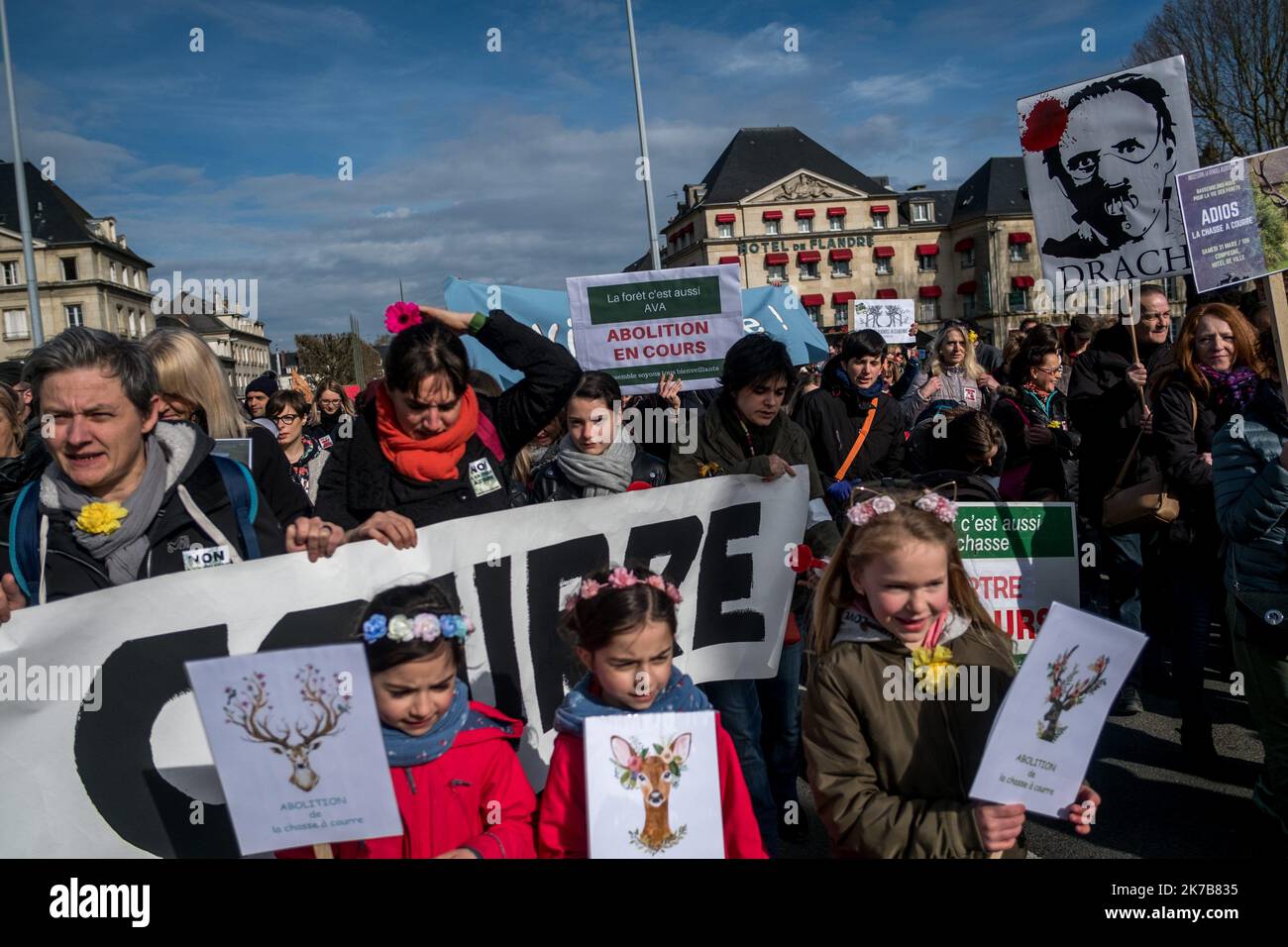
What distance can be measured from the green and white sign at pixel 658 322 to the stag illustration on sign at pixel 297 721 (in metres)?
4.52

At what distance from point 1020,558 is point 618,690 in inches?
87.0

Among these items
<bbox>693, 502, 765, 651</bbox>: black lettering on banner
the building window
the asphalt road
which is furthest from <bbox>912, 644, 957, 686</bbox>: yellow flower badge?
the building window

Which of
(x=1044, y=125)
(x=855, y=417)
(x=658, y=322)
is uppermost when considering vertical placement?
(x=1044, y=125)

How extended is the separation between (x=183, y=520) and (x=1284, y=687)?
3898 millimetres

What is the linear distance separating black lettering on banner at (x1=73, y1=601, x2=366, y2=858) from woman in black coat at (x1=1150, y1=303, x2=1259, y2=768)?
4.33 metres

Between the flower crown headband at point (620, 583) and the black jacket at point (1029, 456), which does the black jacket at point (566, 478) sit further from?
the black jacket at point (1029, 456)

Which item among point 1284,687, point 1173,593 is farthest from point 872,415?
point 1284,687

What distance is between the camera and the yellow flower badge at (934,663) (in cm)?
248

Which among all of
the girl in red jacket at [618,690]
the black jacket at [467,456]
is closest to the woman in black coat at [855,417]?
the black jacket at [467,456]

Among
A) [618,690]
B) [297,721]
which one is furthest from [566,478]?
[297,721]

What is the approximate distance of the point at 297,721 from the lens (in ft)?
6.84

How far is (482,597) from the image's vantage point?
317cm

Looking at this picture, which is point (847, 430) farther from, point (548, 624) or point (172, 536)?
point (172, 536)
